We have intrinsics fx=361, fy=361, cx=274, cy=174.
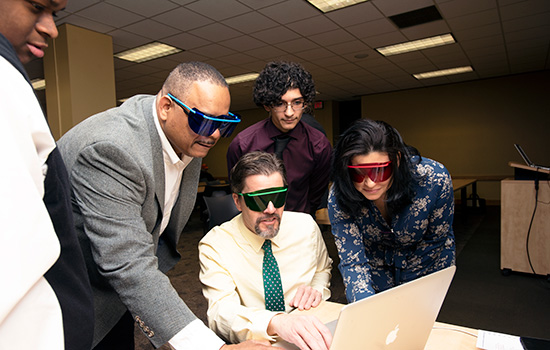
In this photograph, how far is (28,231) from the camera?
40cm

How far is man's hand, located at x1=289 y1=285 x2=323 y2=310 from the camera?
137 cm

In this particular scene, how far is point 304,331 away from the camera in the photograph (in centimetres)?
103

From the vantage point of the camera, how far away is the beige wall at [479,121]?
8.80 meters

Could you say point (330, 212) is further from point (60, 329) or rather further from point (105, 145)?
point (60, 329)

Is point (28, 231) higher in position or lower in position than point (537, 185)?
higher

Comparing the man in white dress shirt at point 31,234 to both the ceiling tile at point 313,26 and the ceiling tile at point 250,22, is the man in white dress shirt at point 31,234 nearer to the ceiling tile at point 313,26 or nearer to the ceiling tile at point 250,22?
the ceiling tile at point 250,22

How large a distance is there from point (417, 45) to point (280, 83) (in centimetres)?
537

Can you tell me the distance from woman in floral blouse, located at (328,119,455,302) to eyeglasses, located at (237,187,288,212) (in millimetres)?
244

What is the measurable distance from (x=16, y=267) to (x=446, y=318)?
132 inches

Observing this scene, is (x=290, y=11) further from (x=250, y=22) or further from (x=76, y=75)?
(x=76, y=75)

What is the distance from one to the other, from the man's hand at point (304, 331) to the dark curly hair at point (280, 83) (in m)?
1.31

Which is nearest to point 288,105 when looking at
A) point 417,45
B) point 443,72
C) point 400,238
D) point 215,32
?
point 400,238

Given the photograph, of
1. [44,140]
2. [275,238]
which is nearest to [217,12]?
[275,238]

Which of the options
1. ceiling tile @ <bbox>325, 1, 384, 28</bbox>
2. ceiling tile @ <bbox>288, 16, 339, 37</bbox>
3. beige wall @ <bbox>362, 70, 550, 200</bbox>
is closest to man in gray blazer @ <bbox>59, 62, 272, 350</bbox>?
ceiling tile @ <bbox>325, 1, 384, 28</bbox>
